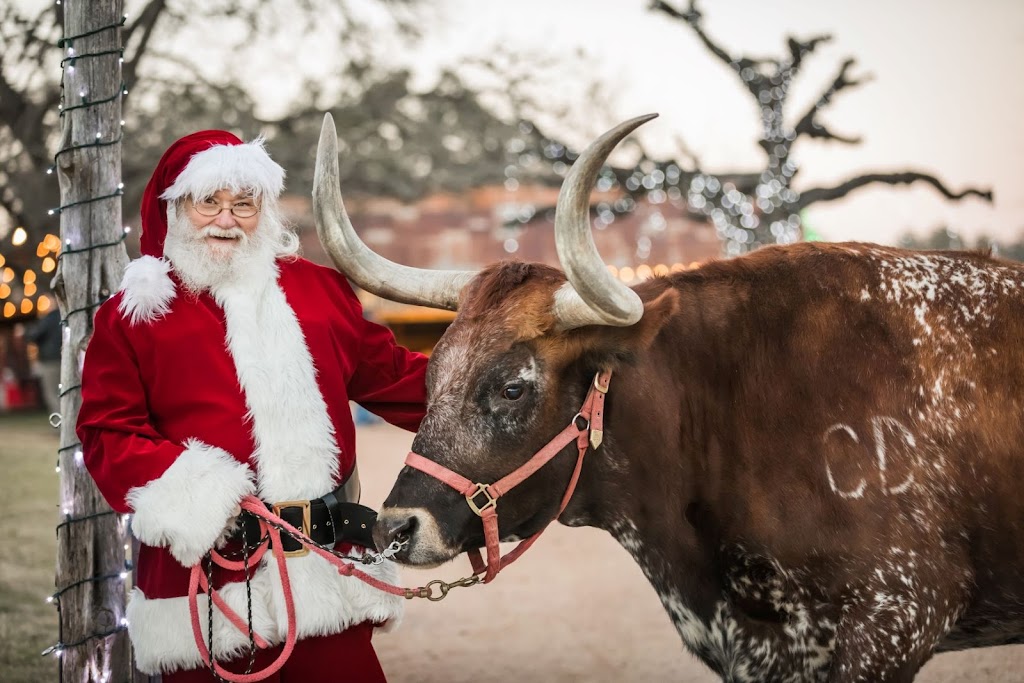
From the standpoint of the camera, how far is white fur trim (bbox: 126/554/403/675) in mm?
2668

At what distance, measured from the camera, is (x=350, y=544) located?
288 cm

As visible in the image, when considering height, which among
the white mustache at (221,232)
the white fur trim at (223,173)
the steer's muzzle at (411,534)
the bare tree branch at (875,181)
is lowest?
the steer's muzzle at (411,534)

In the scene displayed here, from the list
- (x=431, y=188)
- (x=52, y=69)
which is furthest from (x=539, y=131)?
(x=52, y=69)

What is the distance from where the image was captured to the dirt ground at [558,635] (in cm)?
487

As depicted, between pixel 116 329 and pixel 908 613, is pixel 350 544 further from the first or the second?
pixel 908 613

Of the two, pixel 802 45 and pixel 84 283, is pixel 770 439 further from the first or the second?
pixel 802 45

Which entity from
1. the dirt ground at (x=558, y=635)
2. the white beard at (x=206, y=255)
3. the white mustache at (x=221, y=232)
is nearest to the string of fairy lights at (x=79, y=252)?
the white beard at (x=206, y=255)

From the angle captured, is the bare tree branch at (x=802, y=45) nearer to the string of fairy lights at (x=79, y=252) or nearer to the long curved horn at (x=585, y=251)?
the string of fairy lights at (x=79, y=252)

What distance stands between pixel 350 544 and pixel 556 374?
87 centimetres

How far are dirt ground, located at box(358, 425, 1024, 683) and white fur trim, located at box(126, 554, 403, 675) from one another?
2338mm

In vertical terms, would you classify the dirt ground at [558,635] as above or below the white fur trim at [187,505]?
below

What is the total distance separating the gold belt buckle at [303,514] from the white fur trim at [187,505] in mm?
147

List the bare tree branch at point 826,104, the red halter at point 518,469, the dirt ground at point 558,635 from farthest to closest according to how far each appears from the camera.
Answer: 1. the bare tree branch at point 826,104
2. the dirt ground at point 558,635
3. the red halter at point 518,469

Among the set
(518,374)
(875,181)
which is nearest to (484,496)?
(518,374)
